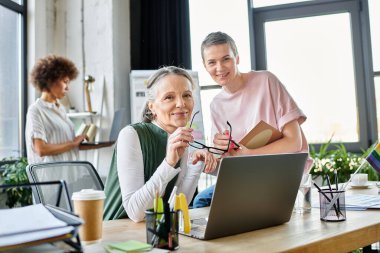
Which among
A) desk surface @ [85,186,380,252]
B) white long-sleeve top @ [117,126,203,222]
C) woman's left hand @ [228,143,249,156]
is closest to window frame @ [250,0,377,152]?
woman's left hand @ [228,143,249,156]

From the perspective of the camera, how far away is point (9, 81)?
3.84 meters

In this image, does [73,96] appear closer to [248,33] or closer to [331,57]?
[248,33]

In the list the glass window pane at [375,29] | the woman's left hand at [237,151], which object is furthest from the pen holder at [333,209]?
the glass window pane at [375,29]

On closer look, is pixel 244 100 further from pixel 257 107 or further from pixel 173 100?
pixel 173 100

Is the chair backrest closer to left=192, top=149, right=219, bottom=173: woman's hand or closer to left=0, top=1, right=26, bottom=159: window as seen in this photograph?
left=192, top=149, right=219, bottom=173: woman's hand

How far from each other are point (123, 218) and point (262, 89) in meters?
0.87

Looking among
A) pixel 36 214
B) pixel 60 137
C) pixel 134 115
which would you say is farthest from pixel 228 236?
pixel 134 115

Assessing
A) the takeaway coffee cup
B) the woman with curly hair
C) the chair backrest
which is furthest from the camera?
the woman with curly hair

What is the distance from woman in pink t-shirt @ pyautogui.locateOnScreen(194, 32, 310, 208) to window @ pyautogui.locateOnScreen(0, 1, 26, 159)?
8.57ft

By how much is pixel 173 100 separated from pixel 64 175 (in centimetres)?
59

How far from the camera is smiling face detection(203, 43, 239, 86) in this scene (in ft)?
5.80

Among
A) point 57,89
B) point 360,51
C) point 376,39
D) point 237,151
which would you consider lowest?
point 237,151

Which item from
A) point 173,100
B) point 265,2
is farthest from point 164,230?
point 265,2

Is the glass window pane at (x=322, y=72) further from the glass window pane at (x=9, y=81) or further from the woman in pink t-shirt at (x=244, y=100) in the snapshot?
the glass window pane at (x=9, y=81)
